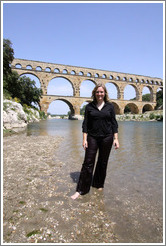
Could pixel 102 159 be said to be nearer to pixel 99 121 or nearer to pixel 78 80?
pixel 99 121

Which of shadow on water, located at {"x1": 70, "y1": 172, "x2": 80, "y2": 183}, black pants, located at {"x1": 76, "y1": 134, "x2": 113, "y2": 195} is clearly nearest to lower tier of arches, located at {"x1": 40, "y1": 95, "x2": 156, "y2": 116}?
shadow on water, located at {"x1": 70, "y1": 172, "x2": 80, "y2": 183}

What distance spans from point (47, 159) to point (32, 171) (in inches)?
35.9

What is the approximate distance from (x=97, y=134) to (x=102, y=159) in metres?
0.45

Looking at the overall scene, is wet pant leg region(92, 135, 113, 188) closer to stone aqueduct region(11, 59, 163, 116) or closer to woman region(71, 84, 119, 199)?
woman region(71, 84, 119, 199)

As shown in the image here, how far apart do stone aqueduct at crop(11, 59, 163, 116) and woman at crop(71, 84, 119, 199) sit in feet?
125

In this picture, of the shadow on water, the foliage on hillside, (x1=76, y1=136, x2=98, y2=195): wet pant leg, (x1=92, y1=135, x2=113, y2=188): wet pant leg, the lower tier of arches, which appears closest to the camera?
(x1=76, y1=136, x2=98, y2=195): wet pant leg

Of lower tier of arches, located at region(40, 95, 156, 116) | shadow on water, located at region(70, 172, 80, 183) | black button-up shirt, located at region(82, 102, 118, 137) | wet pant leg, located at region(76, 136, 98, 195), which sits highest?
lower tier of arches, located at region(40, 95, 156, 116)

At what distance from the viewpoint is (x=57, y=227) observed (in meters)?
1.69

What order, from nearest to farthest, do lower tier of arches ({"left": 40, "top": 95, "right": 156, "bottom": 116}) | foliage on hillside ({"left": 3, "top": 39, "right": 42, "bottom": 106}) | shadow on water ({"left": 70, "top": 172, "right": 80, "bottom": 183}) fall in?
shadow on water ({"left": 70, "top": 172, "right": 80, "bottom": 183})
foliage on hillside ({"left": 3, "top": 39, "right": 42, "bottom": 106})
lower tier of arches ({"left": 40, "top": 95, "right": 156, "bottom": 116})

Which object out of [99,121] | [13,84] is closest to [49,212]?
[99,121]

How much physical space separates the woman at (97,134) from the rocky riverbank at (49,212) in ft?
0.75

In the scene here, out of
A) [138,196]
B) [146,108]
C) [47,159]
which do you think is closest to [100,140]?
[138,196]

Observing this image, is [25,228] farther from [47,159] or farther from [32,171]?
[47,159]

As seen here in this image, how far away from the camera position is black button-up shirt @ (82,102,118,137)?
2553 millimetres
